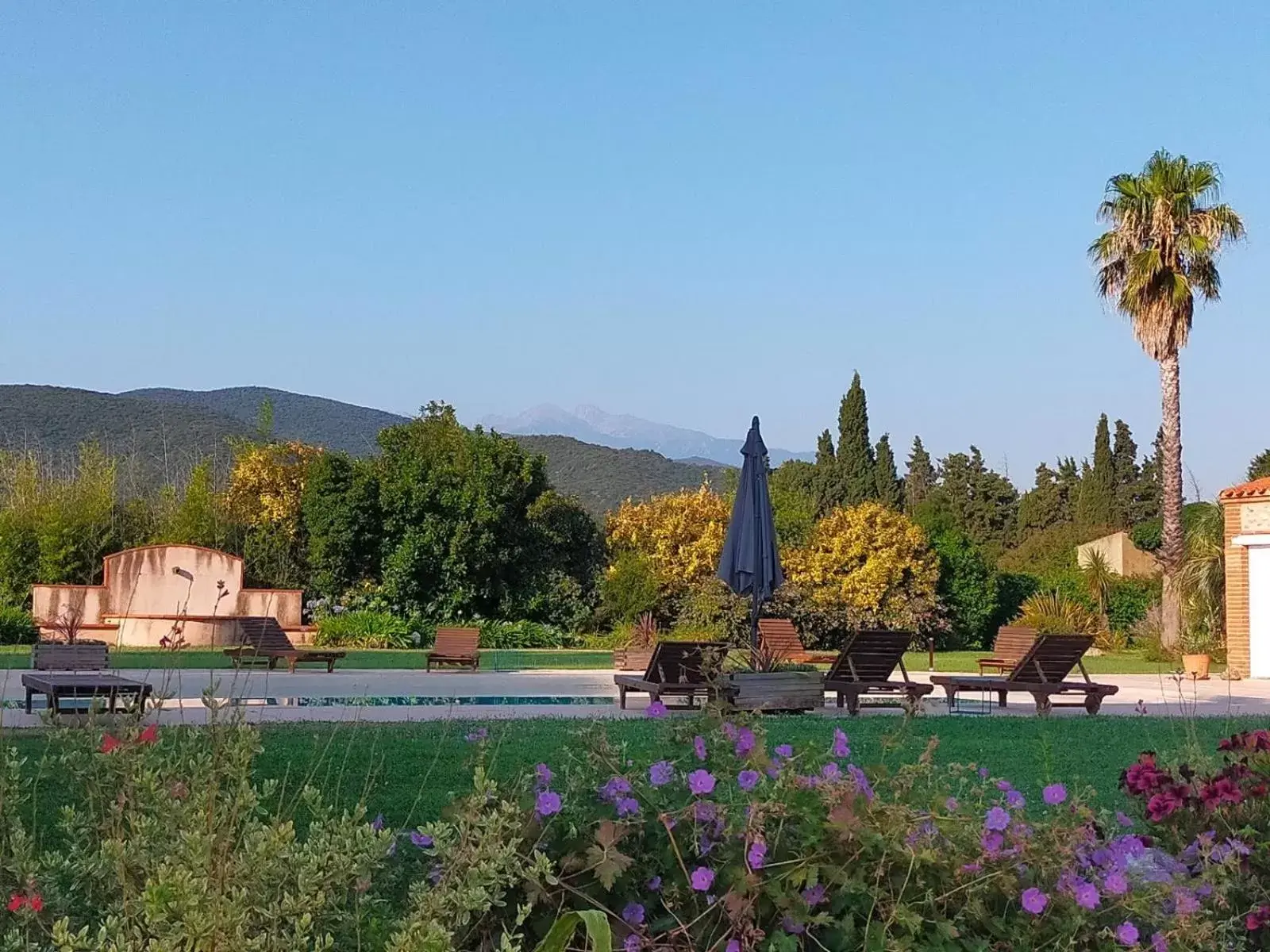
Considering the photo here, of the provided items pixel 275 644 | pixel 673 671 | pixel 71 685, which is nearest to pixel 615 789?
pixel 71 685

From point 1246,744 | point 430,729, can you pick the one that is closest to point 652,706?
point 1246,744

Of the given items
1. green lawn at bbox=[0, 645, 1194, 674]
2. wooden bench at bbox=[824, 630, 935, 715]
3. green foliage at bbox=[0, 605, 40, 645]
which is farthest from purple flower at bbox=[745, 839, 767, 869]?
green foliage at bbox=[0, 605, 40, 645]

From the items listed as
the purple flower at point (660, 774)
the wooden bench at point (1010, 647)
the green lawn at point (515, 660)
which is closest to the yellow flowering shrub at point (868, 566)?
the green lawn at point (515, 660)

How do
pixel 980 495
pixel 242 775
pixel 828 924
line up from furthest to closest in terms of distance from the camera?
1. pixel 980 495
2. pixel 828 924
3. pixel 242 775

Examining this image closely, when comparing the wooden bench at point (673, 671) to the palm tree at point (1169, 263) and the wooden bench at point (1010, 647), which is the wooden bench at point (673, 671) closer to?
the wooden bench at point (1010, 647)

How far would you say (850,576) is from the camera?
85.9ft

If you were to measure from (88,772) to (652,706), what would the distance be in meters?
1.28

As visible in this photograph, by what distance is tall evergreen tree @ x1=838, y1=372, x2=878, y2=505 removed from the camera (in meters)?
47.2

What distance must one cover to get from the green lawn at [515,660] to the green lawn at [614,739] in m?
8.08

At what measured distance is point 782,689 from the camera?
38.2 feet

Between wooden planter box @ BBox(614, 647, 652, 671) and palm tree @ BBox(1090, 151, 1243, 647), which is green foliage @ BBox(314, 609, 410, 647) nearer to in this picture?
wooden planter box @ BBox(614, 647, 652, 671)

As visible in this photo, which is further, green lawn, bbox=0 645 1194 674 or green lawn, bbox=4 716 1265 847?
green lawn, bbox=0 645 1194 674

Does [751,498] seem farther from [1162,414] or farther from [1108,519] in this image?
[1108,519]

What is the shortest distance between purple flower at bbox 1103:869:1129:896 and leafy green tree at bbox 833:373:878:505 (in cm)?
4388
